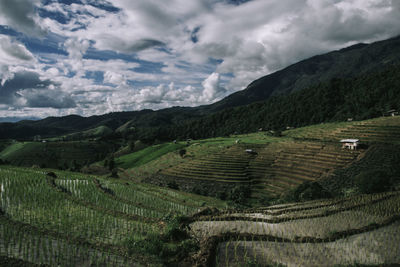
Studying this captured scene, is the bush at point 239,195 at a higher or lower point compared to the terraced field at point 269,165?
lower

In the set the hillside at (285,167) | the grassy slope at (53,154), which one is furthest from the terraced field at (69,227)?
the grassy slope at (53,154)

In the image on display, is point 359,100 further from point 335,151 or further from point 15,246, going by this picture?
point 15,246

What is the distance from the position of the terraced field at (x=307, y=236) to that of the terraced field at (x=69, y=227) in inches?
155

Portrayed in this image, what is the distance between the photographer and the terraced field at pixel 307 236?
1089 centimetres

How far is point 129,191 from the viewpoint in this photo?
29.3 metres

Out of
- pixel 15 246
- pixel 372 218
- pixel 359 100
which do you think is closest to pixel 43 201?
pixel 15 246

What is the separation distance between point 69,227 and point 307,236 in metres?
16.0

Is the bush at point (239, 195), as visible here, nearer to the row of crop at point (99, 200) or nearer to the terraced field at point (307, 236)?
the terraced field at point (307, 236)

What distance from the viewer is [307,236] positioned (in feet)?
44.1

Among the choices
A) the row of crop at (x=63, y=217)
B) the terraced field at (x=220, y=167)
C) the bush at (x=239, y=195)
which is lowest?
the bush at (x=239, y=195)

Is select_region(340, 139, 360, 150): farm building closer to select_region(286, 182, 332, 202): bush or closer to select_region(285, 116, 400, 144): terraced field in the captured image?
select_region(285, 116, 400, 144): terraced field

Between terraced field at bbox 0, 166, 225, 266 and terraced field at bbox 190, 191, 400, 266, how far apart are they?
12.9 ft

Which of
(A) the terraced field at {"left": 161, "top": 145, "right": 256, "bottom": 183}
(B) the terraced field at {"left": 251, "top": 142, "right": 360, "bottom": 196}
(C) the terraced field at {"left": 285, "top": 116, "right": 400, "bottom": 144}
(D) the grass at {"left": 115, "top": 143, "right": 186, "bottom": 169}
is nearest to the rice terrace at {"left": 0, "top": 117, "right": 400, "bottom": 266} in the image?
(B) the terraced field at {"left": 251, "top": 142, "right": 360, "bottom": 196}

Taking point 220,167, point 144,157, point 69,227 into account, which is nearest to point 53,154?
point 144,157
